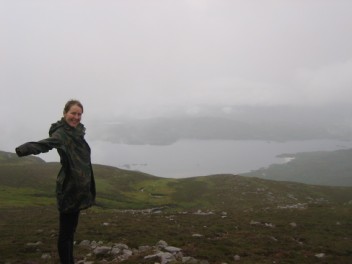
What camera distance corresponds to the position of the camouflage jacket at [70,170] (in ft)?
35.8

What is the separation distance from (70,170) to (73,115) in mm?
1750

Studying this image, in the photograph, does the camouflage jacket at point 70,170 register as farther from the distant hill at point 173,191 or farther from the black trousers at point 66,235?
the distant hill at point 173,191

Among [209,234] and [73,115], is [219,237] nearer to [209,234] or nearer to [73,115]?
[209,234]

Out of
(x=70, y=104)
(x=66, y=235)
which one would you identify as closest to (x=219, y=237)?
(x=66, y=235)

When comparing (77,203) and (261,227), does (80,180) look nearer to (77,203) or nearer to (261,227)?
(77,203)

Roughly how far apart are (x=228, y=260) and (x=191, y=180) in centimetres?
9386

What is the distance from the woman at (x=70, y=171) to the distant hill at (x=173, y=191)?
59141 mm

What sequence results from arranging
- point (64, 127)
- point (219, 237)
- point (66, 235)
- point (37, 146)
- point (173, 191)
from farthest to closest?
point (173, 191) → point (219, 237) → point (66, 235) → point (64, 127) → point (37, 146)

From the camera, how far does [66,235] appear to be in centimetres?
1147

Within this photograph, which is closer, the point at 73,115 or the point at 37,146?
the point at 37,146

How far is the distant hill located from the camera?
258 ft

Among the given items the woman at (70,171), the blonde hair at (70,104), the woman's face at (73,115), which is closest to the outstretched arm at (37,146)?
the woman at (70,171)

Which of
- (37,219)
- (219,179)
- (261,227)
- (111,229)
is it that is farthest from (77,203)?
(219,179)

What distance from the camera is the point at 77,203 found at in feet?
36.3
